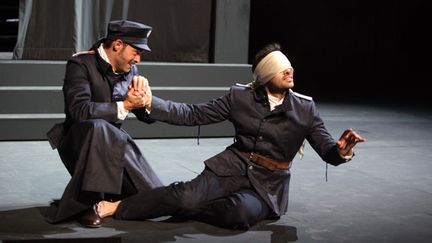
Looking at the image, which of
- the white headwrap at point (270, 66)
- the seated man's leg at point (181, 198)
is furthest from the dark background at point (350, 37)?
the seated man's leg at point (181, 198)

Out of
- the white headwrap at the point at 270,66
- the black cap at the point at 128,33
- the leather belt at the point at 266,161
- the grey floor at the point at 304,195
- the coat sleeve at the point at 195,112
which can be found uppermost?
the black cap at the point at 128,33

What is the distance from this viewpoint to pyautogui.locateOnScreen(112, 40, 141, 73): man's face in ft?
15.8

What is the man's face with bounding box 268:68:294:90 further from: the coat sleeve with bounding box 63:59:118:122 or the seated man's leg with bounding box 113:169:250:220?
the coat sleeve with bounding box 63:59:118:122

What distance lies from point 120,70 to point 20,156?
2.10 meters

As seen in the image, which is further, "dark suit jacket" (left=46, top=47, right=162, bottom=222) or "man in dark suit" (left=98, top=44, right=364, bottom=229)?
"man in dark suit" (left=98, top=44, right=364, bottom=229)

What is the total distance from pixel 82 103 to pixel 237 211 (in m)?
0.96

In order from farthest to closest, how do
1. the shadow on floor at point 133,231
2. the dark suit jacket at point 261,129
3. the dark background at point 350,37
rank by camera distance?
the dark background at point 350,37, the dark suit jacket at point 261,129, the shadow on floor at point 133,231

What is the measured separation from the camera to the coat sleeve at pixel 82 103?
15.3 ft

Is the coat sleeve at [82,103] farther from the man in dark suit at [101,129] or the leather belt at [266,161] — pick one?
the leather belt at [266,161]

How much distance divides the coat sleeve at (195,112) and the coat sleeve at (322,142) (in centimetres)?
47

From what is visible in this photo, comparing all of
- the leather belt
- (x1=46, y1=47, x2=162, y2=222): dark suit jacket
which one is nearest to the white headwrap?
the leather belt

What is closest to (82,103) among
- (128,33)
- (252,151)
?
(128,33)

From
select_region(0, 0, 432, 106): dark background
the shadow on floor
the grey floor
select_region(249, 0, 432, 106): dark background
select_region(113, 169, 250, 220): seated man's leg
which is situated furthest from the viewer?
select_region(249, 0, 432, 106): dark background

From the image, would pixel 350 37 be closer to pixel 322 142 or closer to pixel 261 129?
pixel 322 142
